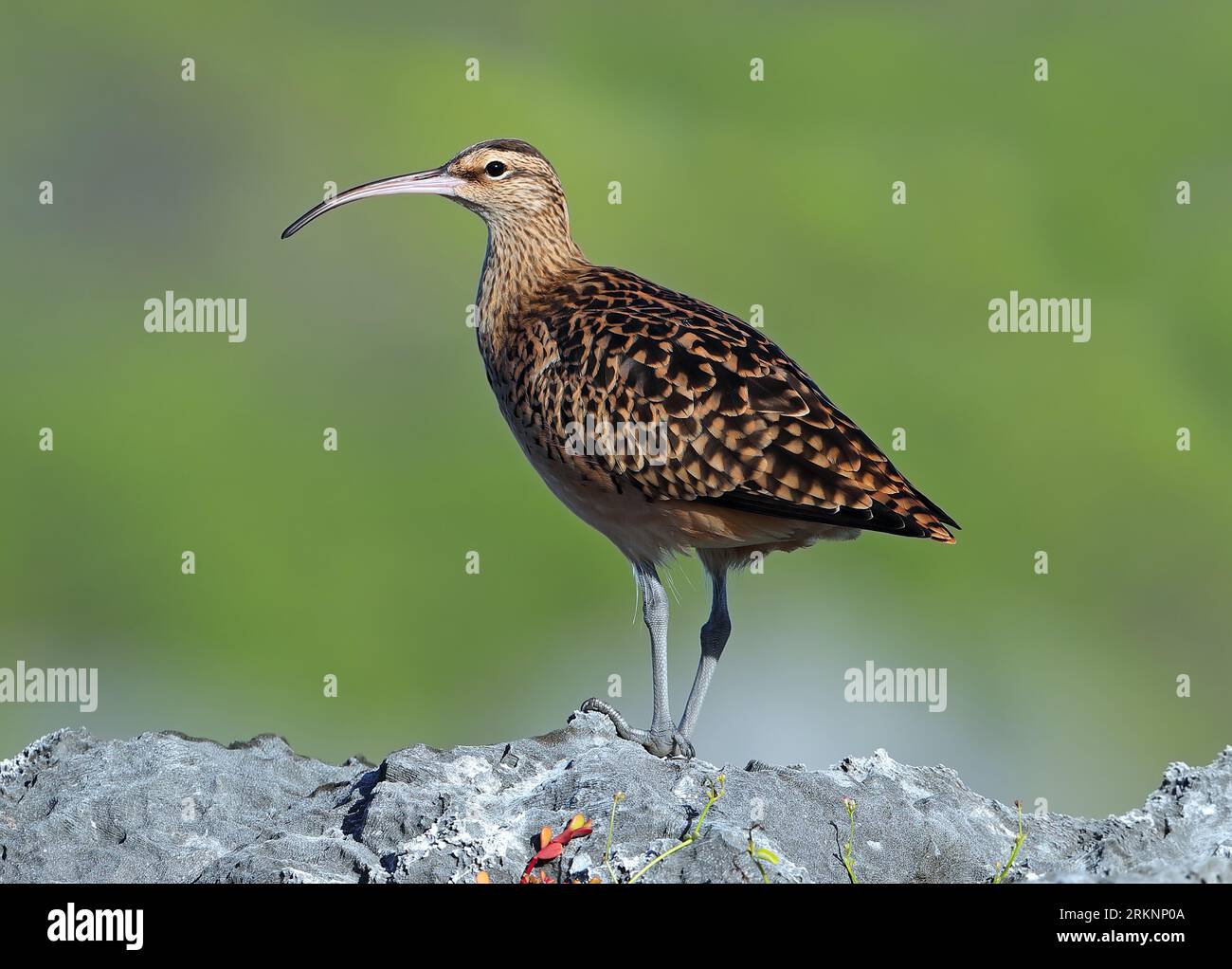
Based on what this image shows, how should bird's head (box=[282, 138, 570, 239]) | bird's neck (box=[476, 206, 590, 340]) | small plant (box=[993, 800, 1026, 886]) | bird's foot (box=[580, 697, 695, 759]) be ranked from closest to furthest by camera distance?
small plant (box=[993, 800, 1026, 886]), bird's foot (box=[580, 697, 695, 759]), bird's neck (box=[476, 206, 590, 340]), bird's head (box=[282, 138, 570, 239])

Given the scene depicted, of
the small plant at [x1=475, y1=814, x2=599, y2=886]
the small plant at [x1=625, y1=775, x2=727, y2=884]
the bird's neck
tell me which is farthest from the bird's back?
the small plant at [x1=475, y1=814, x2=599, y2=886]

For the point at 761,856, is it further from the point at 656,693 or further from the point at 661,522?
the point at 661,522

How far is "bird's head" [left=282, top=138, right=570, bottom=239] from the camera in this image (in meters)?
11.2

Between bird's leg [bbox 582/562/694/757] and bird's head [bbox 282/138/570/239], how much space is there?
118 inches

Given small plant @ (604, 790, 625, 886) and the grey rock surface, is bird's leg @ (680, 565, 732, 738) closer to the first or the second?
the grey rock surface

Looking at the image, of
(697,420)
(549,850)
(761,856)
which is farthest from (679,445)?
(549,850)

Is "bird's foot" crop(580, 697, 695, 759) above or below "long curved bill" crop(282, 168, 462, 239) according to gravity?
below

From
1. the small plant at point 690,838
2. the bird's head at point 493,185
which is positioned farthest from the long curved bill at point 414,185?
the small plant at point 690,838

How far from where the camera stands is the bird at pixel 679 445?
9.45 m

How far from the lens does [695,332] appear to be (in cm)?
1013
